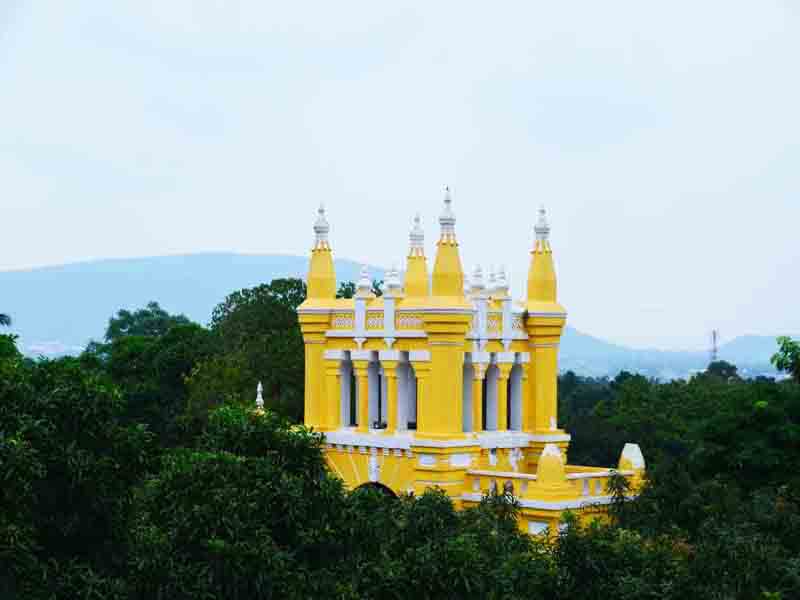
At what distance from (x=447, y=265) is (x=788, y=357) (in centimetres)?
811

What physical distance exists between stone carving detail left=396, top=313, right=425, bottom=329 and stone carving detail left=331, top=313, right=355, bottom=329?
63.5 inches

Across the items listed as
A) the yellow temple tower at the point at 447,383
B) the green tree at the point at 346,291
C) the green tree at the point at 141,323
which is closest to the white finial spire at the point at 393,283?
the yellow temple tower at the point at 447,383

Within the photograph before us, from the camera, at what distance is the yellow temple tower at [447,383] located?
33.2 meters

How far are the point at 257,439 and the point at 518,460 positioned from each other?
12.1 meters

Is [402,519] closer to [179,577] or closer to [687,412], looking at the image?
[179,577]

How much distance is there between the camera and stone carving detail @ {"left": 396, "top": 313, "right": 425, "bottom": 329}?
34.0 meters

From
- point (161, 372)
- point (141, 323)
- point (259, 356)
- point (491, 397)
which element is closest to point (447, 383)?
point (491, 397)

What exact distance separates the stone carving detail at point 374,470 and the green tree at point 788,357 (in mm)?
9138

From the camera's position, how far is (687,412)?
219ft

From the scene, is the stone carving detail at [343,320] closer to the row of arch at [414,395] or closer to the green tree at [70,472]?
the row of arch at [414,395]

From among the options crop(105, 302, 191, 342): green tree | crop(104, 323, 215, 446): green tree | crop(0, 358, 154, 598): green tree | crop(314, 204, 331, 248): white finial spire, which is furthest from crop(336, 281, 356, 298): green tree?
crop(105, 302, 191, 342): green tree

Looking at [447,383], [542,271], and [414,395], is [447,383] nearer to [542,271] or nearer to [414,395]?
[414,395]

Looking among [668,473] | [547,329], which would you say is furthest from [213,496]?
[547,329]

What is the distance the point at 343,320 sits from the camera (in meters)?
35.8
